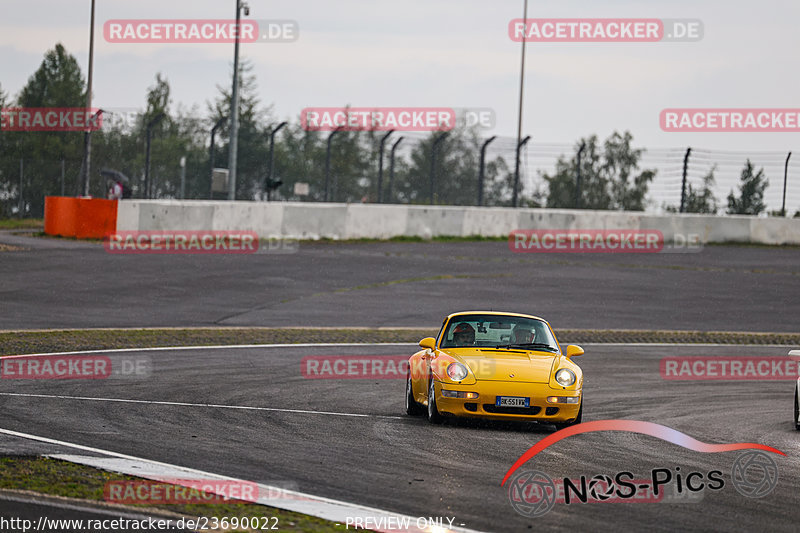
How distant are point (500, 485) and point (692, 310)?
16566mm

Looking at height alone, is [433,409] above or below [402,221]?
below

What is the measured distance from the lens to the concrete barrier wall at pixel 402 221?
2883 cm

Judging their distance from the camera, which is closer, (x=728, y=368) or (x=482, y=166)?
(x=728, y=368)

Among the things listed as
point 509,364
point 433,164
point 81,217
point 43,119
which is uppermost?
point 43,119

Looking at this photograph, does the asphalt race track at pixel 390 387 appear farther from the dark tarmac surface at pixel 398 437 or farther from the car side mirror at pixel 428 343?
the car side mirror at pixel 428 343

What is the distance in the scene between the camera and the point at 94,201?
29.2m

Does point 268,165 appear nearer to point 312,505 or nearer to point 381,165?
point 381,165

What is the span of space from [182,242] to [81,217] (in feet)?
10.1

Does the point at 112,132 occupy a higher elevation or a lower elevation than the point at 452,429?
higher

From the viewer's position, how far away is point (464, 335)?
1172 centimetres

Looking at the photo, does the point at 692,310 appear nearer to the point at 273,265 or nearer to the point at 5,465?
the point at 273,265

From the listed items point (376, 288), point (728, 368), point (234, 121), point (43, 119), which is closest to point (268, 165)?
point (234, 121)

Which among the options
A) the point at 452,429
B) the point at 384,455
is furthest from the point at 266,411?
the point at 384,455

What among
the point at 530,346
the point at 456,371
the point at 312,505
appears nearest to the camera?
the point at 312,505
